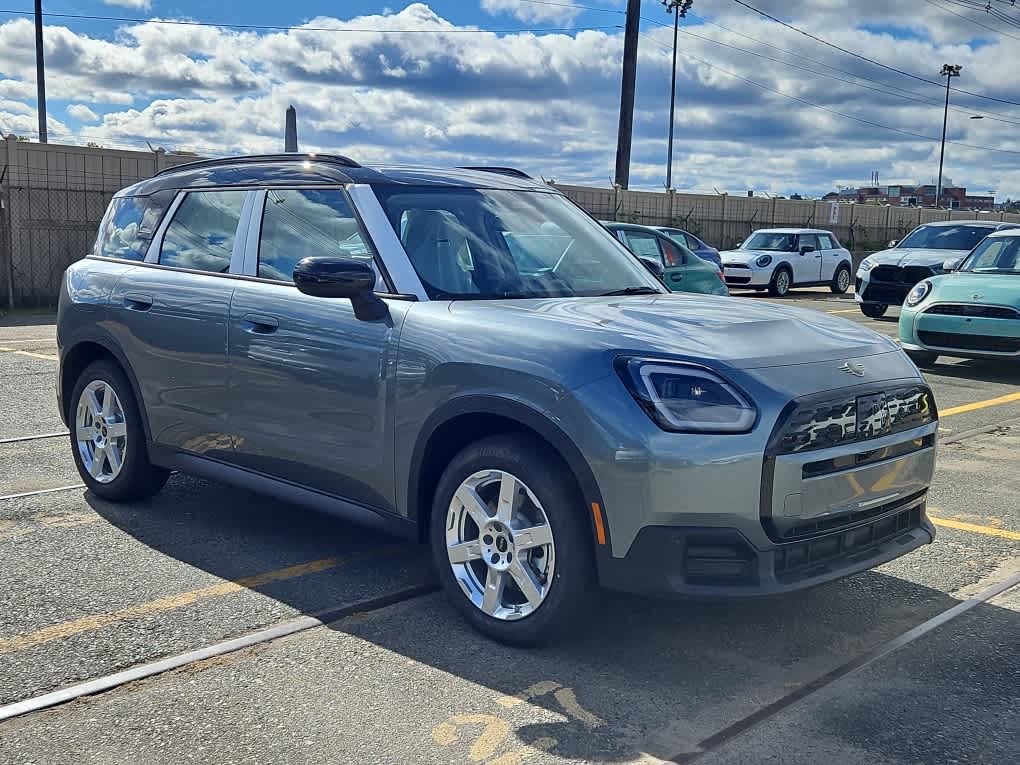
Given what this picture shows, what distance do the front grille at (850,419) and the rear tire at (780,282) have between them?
21.4 meters

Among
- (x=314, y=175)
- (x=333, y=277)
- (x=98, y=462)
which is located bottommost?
(x=98, y=462)

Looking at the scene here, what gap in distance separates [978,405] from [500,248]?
679cm

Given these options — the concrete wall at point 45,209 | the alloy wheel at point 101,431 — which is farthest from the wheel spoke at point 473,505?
the concrete wall at point 45,209

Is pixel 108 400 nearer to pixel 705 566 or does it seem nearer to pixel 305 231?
pixel 305 231

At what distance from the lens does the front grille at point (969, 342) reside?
11477mm

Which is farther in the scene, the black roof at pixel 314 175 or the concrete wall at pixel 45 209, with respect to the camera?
the concrete wall at pixel 45 209

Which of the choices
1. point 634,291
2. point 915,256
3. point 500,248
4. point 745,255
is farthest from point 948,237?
point 500,248

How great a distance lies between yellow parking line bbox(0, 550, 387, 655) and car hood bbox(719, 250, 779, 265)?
813 inches

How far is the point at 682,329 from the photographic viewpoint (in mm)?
4176

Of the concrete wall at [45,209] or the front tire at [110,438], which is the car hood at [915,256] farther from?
the front tire at [110,438]

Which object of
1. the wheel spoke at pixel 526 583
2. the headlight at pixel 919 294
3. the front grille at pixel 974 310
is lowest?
the wheel spoke at pixel 526 583

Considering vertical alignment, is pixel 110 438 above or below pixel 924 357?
above

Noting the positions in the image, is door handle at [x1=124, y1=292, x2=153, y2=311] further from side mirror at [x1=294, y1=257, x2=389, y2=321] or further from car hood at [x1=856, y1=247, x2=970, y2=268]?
car hood at [x1=856, y1=247, x2=970, y2=268]

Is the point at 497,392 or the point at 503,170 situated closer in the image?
the point at 497,392
